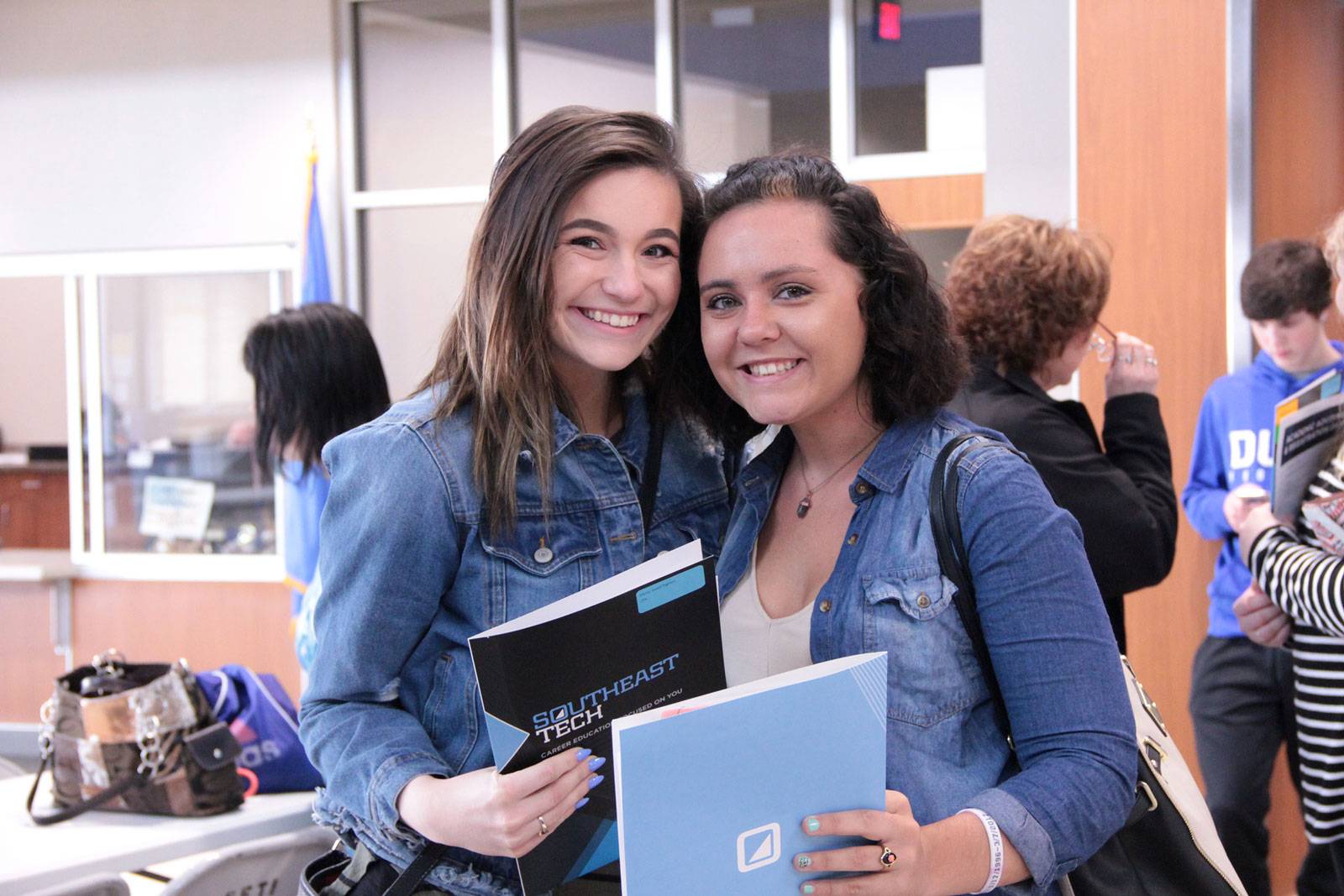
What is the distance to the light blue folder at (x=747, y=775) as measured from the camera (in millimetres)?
1054

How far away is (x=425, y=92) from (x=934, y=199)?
2949mm

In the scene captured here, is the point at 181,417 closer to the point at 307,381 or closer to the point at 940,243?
the point at 940,243

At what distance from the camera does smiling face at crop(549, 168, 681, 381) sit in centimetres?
147

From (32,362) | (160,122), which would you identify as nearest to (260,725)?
(160,122)

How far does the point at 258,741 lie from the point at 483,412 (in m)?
1.53

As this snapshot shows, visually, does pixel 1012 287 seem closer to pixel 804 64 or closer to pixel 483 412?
pixel 483 412

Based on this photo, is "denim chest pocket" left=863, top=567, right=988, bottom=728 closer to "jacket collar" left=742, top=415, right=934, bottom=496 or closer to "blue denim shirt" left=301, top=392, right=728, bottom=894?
"jacket collar" left=742, top=415, right=934, bottom=496

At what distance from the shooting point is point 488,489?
4.66 feet

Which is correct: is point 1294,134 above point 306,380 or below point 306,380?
above

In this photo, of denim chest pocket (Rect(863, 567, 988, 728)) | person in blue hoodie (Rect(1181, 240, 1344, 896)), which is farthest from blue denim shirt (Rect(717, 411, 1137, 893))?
person in blue hoodie (Rect(1181, 240, 1344, 896))

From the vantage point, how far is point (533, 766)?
1176mm

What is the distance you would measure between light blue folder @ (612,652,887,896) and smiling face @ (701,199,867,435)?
1.34ft

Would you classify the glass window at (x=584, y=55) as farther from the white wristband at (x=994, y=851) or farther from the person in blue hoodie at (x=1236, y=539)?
the white wristband at (x=994, y=851)

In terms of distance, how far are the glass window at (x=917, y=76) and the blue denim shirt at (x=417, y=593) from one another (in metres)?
4.59
